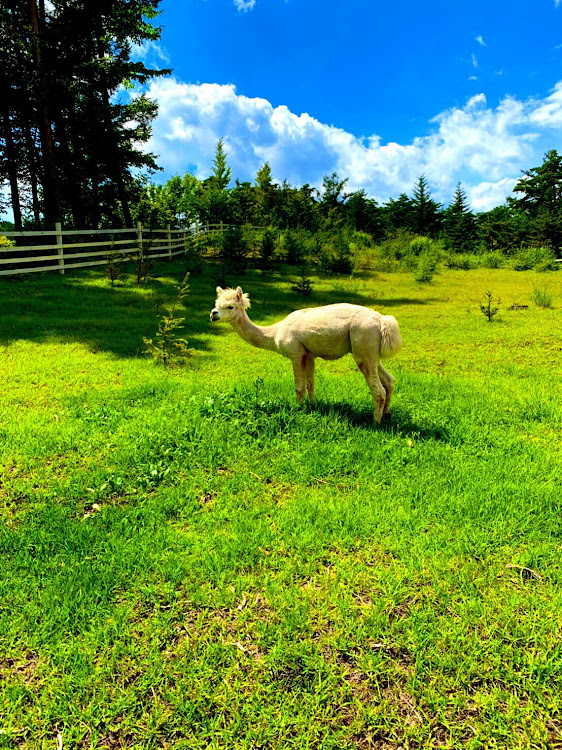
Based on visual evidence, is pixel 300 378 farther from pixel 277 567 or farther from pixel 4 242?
pixel 4 242

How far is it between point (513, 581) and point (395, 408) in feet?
10.6

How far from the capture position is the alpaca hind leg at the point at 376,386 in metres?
5.27

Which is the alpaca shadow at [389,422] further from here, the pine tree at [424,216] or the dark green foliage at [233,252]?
the pine tree at [424,216]

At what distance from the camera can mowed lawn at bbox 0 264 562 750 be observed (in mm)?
2268

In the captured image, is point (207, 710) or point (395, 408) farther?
point (395, 408)

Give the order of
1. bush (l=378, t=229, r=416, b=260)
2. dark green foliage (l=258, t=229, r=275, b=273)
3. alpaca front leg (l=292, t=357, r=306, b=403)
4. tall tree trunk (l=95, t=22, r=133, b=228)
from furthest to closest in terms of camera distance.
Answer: bush (l=378, t=229, r=416, b=260) < dark green foliage (l=258, t=229, r=275, b=273) < tall tree trunk (l=95, t=22, r=133, b=228) < alpaca front leg (l=292, t=357, r=306, b=403)

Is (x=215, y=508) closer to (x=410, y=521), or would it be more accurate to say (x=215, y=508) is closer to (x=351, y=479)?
(x=351, y=479)

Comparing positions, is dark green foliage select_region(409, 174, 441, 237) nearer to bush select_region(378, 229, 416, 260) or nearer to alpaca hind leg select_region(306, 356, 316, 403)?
bush select_region(378, 229, 416, 260)

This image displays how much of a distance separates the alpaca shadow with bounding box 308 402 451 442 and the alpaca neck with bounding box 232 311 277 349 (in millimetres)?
1030

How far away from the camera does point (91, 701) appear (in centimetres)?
231

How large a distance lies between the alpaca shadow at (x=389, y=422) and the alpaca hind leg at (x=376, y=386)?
18 centimetres

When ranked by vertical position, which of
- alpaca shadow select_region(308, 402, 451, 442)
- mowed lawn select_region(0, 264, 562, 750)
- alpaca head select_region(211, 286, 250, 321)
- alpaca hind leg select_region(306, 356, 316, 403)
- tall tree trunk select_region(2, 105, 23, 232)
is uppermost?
tall tree trunk select_region(2, 105, 23, 232)

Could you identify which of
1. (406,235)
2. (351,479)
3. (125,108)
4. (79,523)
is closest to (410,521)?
(351,479)

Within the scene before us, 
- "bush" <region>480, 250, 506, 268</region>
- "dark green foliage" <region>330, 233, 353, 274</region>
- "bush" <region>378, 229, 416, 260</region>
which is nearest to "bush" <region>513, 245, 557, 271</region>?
"bush" <region>480, 250, 506, 268</region>
